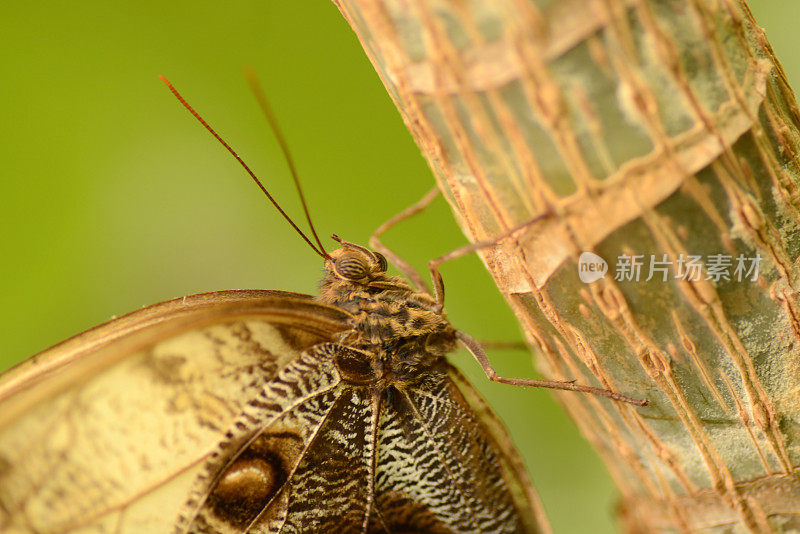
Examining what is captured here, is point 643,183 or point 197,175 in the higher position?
point 197,175

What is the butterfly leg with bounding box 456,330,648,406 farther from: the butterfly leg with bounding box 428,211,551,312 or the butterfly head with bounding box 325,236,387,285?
the butterfly head with bounding box 325,236,387,285

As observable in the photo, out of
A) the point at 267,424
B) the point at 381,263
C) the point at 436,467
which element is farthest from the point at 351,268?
the point at 436,467

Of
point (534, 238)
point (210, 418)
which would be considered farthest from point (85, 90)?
point (534, 238)

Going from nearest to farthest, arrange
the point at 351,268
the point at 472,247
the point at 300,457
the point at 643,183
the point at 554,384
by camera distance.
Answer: the point at 643,183 → the point at 472,247 → the point at 554,384 → the point at 300,457 → the point at 351,268

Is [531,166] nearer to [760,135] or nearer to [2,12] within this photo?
[760,135]

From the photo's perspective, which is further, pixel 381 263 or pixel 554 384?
pixel 381 263

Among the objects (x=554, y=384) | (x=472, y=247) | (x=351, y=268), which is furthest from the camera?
(x=351, y=268)

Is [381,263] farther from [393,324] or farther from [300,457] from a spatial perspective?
[300,457]

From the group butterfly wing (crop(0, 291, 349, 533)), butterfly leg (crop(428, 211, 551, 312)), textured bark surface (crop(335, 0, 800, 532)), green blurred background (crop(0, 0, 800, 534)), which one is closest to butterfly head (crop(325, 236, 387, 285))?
butterfly leg (crop(428, 211, 551, 312))
